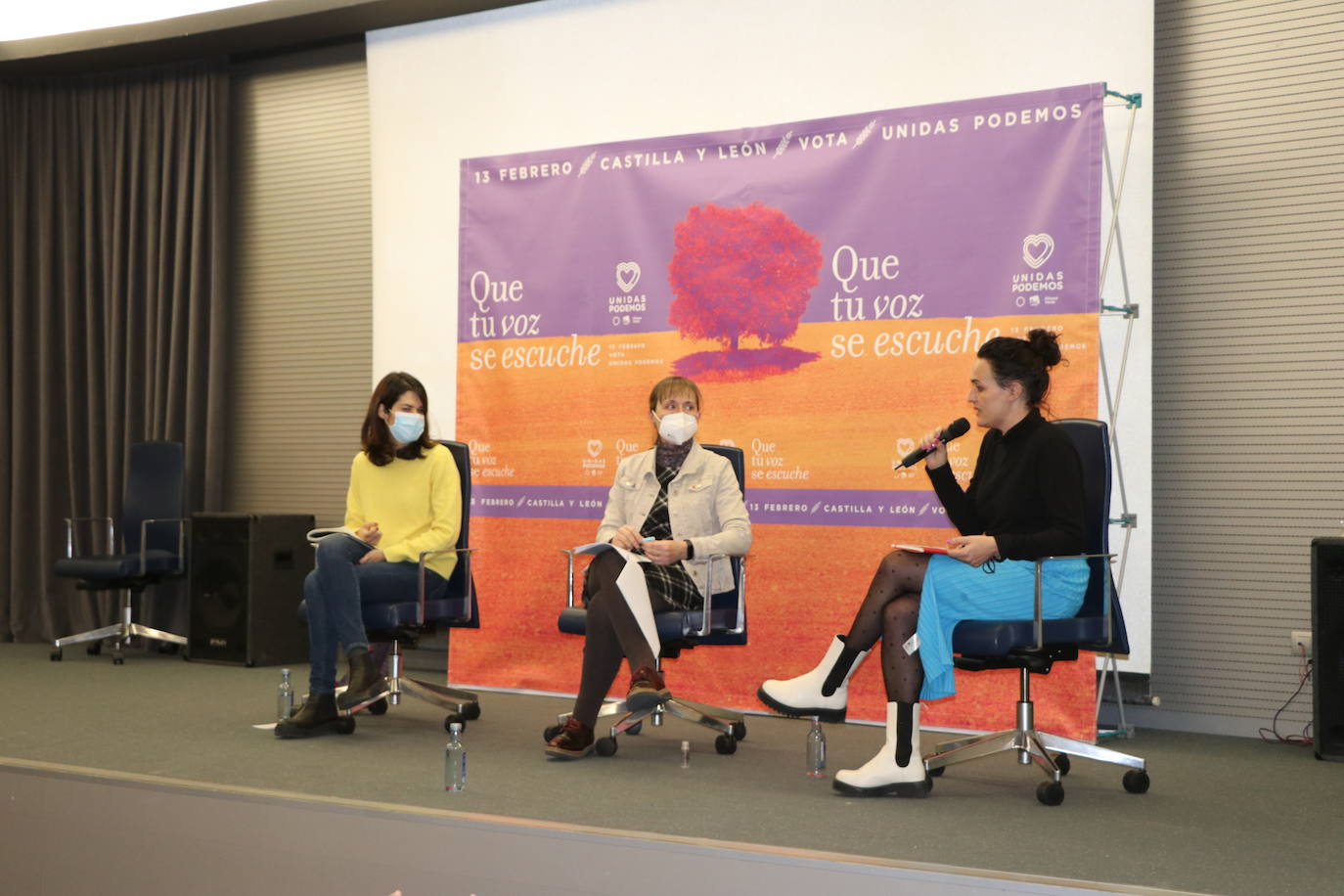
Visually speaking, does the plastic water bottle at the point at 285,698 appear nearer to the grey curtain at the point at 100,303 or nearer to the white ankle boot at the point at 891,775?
the white ankle boot at the point at 891,775

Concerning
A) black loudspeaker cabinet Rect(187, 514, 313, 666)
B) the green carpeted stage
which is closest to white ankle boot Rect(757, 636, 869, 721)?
the green carpeted stage

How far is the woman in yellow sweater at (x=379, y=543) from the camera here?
154 inches

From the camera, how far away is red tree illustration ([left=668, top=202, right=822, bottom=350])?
4566 mm

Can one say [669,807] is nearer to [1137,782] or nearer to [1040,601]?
[1040,601]

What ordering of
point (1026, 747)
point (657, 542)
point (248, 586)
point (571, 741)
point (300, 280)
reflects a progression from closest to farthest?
point (1026, 747), point (571, 741), point (657, 542), point (248, 586), point (300, 280)

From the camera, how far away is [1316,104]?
419 cm

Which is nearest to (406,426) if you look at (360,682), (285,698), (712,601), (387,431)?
(387,431)

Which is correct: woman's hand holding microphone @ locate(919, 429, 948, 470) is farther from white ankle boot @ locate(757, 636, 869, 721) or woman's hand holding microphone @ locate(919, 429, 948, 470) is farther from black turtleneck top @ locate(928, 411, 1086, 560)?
white ankle boot @ locate(757, 636, 869, 721)

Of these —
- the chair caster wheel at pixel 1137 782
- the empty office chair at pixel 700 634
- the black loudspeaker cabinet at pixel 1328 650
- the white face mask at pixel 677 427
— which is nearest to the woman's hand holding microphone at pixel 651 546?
the empty office chair at pixel 700 634

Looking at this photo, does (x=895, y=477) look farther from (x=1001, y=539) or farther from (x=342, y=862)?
(x=342, y=862)

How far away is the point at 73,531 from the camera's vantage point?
6277 millimetres

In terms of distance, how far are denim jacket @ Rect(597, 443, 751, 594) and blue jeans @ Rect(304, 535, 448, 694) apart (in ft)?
2.32

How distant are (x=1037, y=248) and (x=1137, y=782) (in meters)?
1.75

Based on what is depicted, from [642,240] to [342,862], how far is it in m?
2.82
